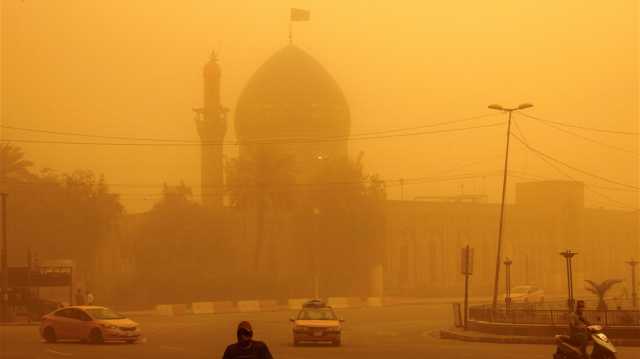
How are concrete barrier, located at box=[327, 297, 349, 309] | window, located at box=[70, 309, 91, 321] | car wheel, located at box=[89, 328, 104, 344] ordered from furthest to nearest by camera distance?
concrete barrier, located at box=[327, 297, 349, 309], window, located at box=[70, 309, 91, 321], car wheel, located at box=[89, 328, 104, 344]

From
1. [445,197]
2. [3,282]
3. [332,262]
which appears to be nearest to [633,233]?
[445,197]

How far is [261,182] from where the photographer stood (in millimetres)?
75750

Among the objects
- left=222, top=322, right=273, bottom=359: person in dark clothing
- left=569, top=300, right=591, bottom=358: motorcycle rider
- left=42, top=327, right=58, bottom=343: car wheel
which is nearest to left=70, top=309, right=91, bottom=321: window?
left=42, top=327, right=58, bottom=343: car wheel

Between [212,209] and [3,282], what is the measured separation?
3132cm

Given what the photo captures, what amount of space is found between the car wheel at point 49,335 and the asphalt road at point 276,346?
16.9 inches

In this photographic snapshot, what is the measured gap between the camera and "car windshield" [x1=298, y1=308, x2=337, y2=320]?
31.5m

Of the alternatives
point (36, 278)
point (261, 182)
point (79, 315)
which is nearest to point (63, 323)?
point (79, 315)

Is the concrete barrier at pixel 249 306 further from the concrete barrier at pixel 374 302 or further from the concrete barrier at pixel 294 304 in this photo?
the concrete barrier at pixel 374 302

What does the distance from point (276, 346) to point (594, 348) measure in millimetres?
12741

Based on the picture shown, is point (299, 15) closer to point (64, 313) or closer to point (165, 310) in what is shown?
point (165, 310)

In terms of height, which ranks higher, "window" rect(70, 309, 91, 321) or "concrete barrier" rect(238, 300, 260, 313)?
"window" rect(70, 309, 91, 321)

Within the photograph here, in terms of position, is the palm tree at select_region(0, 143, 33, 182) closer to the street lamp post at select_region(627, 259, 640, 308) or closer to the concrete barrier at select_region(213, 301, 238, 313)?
the concrete barrier at select_region(213, 301, 238, 313)

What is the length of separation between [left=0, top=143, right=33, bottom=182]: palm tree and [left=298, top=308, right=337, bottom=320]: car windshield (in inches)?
1560

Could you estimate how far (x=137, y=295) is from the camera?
215 feet
